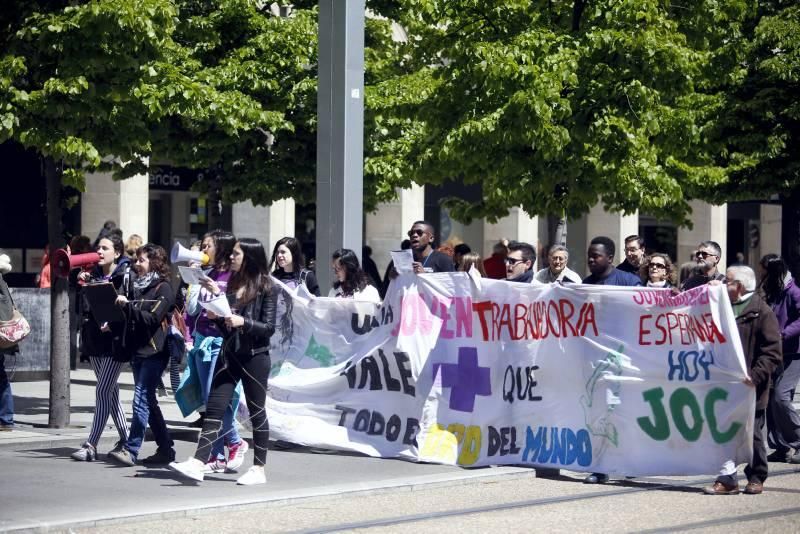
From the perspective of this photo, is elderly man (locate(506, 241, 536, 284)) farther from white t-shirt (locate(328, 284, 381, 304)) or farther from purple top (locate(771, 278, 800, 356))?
purple top (locate(771, 278, 800, 356))

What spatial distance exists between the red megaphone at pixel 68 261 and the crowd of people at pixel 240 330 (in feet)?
0.31

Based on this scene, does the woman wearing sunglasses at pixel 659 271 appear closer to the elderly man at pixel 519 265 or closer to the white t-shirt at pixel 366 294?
the elderly man at pixel 519 265

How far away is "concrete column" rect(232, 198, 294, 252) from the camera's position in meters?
29.6

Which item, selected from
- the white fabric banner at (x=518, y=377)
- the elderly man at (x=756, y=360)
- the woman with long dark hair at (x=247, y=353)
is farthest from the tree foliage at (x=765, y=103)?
the woman with long dark hair at (x=247, y=353)

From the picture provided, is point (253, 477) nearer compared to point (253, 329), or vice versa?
point (253, 329)

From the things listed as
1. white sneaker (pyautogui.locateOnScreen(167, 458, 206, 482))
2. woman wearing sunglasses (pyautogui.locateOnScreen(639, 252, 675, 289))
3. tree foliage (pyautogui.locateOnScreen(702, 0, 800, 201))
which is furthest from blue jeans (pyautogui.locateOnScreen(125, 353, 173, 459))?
tree foliage (pyautogui.locateOnScreen(702, 0, 800, 201))

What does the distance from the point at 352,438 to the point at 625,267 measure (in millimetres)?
4414

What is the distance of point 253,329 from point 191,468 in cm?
105

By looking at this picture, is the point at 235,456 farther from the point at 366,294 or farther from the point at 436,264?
the point at 436,264

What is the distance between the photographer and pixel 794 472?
11.8 metres

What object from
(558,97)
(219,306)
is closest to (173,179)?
(558,97)

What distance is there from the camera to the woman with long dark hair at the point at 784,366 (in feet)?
40.6

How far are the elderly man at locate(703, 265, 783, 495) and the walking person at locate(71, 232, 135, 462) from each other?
4.63m

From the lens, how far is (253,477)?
1038 centimetres
